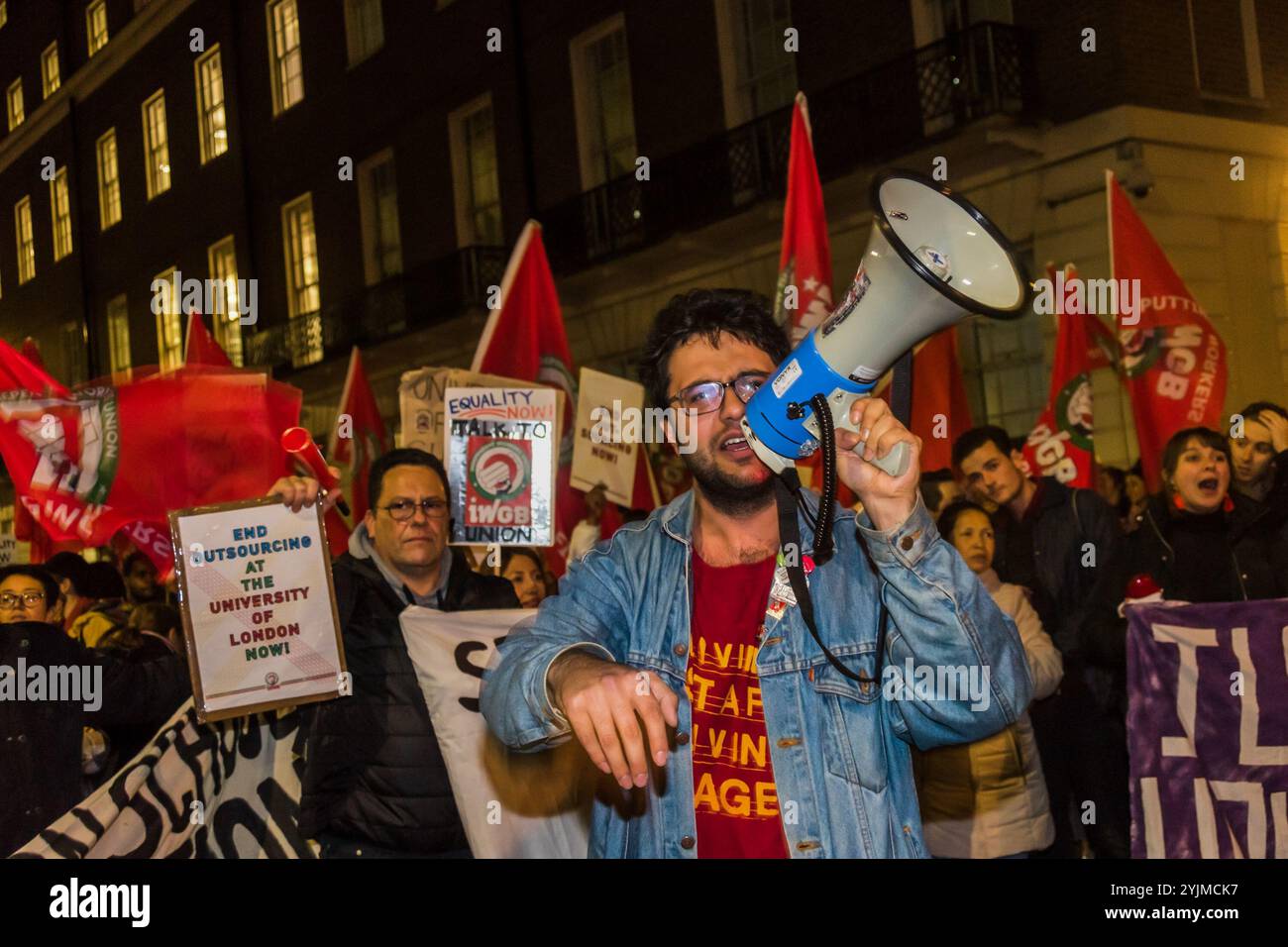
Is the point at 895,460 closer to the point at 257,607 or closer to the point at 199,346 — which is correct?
the point at 257,607

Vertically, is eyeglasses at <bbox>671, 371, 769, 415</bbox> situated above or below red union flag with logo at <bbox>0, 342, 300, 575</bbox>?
below

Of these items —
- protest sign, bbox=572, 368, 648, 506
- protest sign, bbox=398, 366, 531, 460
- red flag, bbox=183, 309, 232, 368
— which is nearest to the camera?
protest sign, bbox=398, 366, 531, 460

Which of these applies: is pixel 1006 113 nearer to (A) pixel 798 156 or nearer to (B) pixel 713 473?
(A) pixel 798 156

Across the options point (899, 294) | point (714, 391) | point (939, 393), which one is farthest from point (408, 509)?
point (939, 393)

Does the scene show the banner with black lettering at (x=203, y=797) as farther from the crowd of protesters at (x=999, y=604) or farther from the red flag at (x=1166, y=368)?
the red flag at (x=1166, y=368)

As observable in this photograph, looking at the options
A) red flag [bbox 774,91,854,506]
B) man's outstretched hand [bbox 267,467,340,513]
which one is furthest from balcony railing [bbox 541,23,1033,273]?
man's outstretched hand [bbox 267,467,340,513]

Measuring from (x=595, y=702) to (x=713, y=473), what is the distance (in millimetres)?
669

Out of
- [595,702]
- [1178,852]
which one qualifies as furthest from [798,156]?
[595,702]

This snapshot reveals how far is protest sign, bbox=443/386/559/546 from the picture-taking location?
21.6ft

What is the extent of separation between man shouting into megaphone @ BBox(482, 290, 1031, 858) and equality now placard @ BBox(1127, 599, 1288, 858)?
282cm

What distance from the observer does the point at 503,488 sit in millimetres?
6648

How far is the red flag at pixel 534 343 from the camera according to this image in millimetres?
7863

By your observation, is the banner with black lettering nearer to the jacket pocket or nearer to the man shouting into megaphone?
the man shouting into megaphone

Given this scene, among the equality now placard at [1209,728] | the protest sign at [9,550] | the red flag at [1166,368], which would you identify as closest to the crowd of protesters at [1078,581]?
the equality now placard at [1209,728]
